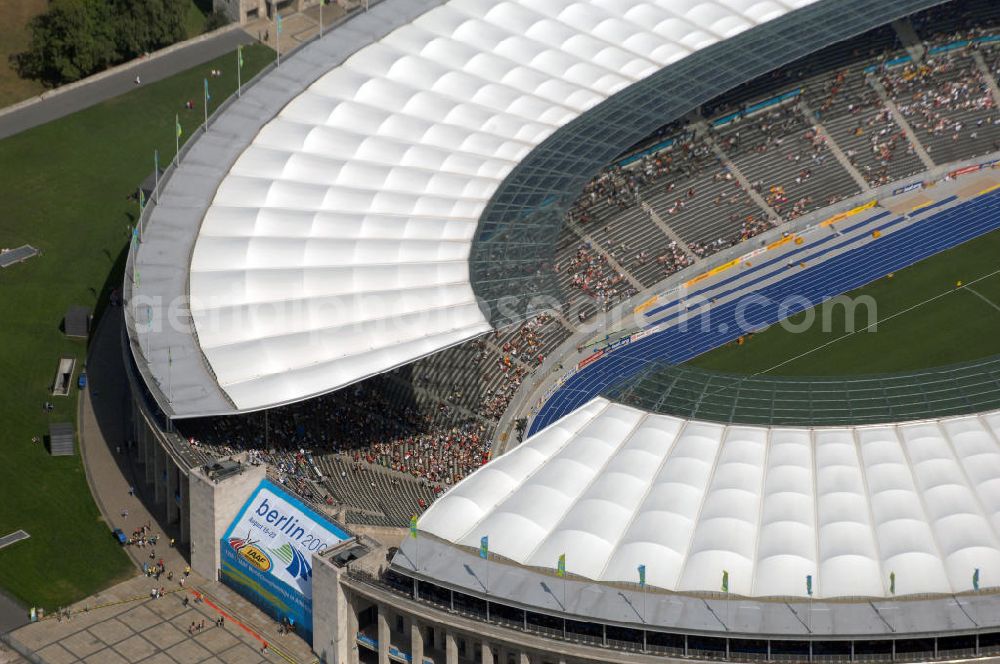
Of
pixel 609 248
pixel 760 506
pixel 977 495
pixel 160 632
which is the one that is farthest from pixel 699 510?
pixel 609 248

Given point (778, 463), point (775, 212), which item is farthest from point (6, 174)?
point (778, 463)

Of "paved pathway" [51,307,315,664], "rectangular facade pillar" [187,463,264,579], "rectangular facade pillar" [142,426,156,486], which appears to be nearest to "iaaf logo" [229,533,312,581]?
"rectangular facade pillar" [187,463,264,579]

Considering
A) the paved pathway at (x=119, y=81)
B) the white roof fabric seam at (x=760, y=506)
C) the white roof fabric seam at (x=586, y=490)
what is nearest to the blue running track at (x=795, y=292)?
the white roof fabric seam at (x=586, y=490)

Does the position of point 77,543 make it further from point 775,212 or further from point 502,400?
point 775,212

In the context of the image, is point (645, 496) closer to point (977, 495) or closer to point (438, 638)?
point (438, 638)

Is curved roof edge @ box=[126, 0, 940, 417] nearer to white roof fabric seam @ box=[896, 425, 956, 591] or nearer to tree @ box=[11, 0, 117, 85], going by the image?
white roof fabric seam @ box=[896, 425, 956, 591]

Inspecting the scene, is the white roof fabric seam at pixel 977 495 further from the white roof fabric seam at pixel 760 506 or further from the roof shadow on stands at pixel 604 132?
the roof shadow on stands at pixel 604 132
